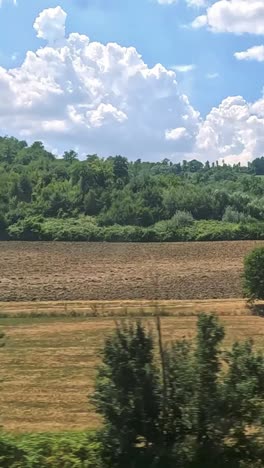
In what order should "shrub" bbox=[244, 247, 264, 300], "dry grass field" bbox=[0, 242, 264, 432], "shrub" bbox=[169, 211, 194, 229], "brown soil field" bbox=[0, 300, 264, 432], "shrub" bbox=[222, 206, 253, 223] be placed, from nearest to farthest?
"brown soil field" bbox=[0, 300, 264, 432] → "dry grass field" bbox=[0, 242, 264, 432] → "shrub" bbox=[244, 247, 264, 300] → "shrub" bbox=[169, 211, 194, 229] → "shrub" bbox=[222, 206, 253, 223]

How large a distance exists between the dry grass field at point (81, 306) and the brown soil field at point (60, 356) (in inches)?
1.2

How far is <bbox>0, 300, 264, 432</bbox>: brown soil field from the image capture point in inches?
625

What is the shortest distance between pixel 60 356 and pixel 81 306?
1422cm

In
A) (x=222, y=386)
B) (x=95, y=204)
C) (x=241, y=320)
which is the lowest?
(x=241, y=320)

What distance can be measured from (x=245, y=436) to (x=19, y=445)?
3.15 meters

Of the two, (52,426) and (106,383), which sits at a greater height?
(106,383)

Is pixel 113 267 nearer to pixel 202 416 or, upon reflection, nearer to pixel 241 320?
pixel 241 320

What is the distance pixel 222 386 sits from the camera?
955cm

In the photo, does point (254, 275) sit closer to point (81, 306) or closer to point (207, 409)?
point (81, 306)

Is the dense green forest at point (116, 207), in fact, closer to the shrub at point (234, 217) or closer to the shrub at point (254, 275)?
the shrub at point (234, 217)

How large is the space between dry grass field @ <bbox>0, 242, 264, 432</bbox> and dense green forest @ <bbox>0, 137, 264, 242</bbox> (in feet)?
17.1

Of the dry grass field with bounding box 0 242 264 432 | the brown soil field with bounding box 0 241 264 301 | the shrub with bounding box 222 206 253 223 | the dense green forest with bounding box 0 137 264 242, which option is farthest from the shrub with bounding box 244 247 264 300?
the shrub with bounding box 222 206 253 223

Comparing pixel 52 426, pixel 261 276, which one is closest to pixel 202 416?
pixel 52 426

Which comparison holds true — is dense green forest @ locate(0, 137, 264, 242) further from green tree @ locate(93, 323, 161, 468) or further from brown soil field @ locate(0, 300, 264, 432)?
green tree @ locate(93, 323, 161, 468)
